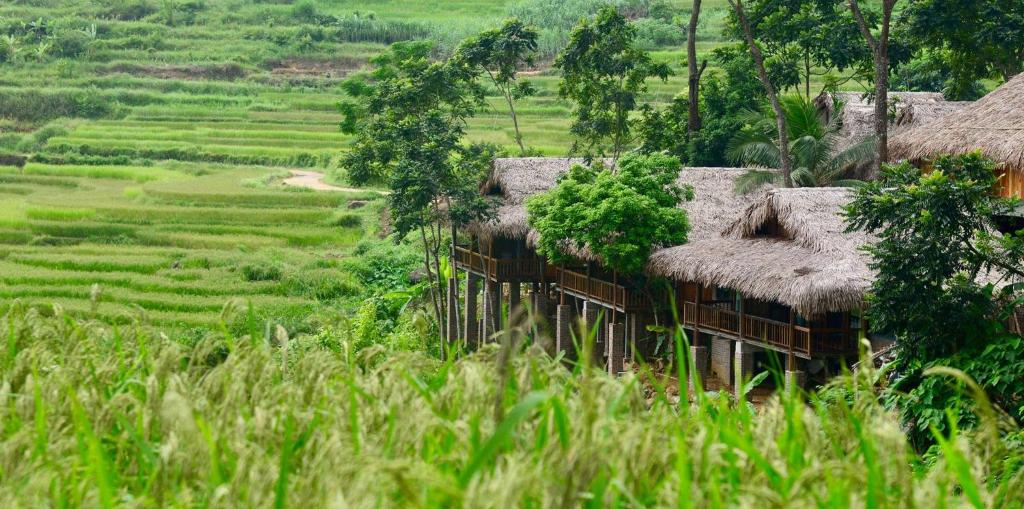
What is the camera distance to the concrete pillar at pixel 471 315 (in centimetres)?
2241

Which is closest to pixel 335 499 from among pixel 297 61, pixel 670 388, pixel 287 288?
pixel 670 388

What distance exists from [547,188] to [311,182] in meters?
16.4

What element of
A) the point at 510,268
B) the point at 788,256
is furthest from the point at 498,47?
the point at 788,256

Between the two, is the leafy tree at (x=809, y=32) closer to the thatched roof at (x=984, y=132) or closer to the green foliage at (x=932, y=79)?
the green foliage at (x=932, y=79)

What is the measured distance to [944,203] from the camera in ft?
34.7

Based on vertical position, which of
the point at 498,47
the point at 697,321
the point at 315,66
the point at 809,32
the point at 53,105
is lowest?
the point at 697,321

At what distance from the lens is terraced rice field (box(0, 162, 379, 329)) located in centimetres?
2342

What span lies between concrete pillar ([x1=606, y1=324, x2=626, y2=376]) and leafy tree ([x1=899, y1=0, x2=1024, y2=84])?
5.97 m

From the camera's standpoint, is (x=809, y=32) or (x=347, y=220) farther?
(x=347, y=220)

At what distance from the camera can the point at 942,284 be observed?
430 inches

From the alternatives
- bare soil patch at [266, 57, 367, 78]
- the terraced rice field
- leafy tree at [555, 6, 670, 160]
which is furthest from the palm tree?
bare soil patch at [266, 57, 367, 78]

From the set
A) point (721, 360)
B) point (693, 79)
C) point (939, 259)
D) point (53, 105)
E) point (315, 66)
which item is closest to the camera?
point (939, 259)

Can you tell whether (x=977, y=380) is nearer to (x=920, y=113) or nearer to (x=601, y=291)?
Result: (x=601, y=291)

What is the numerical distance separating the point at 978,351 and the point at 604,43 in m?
12.2
